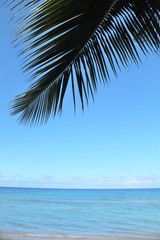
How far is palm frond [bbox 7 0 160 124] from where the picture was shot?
3.12 ft

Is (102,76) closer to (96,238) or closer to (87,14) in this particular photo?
(87,14)

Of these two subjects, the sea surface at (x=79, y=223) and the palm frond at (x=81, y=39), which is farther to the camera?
the sea surface at (x=79, y=223)

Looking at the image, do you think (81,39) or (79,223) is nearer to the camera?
(81,39)

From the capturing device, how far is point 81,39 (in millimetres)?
1103

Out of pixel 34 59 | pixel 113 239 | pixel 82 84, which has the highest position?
pixel 34 59

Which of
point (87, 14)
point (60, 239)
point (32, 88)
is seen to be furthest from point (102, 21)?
point (60, 239)

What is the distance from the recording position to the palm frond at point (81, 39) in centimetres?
95

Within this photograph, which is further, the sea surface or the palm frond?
the sea surface

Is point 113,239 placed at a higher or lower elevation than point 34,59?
lower

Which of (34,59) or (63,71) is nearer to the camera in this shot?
(34,59)

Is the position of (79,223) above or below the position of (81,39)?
below

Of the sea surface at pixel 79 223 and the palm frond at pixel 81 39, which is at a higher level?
the palm frond at pixel 81 39

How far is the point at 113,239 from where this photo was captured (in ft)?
40.7

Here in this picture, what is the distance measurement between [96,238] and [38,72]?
1279 centimetres
